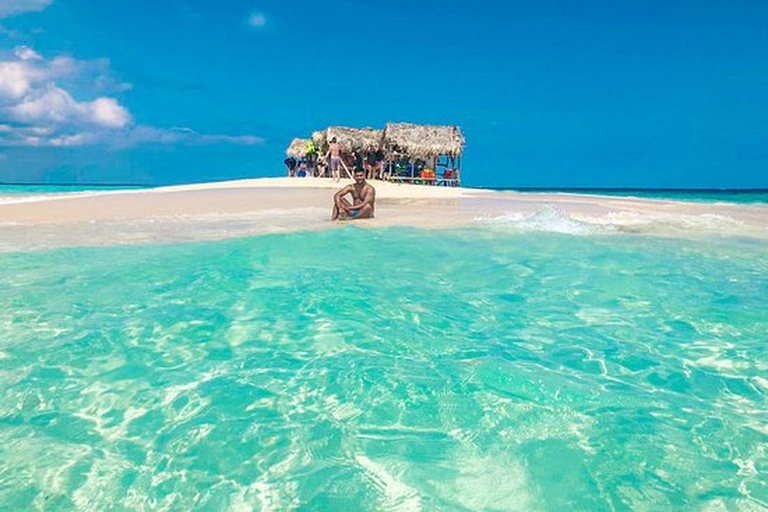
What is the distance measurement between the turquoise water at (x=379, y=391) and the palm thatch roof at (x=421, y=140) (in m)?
23.3

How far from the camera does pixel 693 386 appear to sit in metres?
3.09

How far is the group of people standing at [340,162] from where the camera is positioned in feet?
92.0

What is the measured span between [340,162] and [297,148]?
919cm

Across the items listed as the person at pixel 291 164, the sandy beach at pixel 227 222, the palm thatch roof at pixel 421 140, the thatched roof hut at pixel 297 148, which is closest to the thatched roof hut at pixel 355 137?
the palm thatch roof at pixel 421 140

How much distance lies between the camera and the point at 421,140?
2858 centimetres

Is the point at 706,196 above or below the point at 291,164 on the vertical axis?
below

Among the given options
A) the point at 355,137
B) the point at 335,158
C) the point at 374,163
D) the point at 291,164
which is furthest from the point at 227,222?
the point at 291,164

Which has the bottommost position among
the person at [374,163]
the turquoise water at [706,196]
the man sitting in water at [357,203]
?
the turquoise water at [706,196]

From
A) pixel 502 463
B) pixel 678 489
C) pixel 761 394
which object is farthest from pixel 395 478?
pixel 761 394

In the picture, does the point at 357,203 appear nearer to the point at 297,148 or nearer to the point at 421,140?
the point at 421,140

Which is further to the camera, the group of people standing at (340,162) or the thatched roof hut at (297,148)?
the thatched roof hut at (297,148)

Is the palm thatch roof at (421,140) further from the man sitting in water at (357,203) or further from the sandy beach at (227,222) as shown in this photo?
the man sitting in water at (357,203)

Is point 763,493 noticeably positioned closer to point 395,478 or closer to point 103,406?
point 395,478

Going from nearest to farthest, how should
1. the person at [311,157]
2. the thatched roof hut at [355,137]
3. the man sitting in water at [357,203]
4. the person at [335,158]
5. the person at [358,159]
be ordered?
1. the man sitting in water at [357,203]
2. the person at [335,158]
3. the thatched roof hut at [355,137]
4. the person at [358,159]
5. the person at [311,157]
